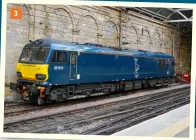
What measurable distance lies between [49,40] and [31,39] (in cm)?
58

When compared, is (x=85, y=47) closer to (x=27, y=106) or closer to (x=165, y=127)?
(x=27, y=106)

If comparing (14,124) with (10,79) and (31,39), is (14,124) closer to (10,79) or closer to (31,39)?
(10,79)

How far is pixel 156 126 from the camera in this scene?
8.48 meters

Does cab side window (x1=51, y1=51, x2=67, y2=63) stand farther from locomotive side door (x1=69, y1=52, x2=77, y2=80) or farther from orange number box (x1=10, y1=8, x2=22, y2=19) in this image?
orange number box (x1=10, y1=8, x2=22, y2=19)

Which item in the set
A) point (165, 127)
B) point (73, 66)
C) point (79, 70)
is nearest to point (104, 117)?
point (165, 127)

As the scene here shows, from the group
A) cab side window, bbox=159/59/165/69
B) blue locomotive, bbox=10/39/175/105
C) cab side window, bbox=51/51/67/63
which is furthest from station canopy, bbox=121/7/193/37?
cab side window, bbox=51/51/67/63

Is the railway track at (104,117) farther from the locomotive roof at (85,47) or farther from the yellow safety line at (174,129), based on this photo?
the locomotive roof at (85,47)

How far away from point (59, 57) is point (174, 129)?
4.38m

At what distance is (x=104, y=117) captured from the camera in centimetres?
881

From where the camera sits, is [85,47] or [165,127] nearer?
[165,127]

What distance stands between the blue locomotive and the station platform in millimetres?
2312

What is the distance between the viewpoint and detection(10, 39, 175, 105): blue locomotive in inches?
385

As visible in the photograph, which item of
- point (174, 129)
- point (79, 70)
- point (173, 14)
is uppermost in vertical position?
point (173, 14)

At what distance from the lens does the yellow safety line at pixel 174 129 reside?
8.12 m
